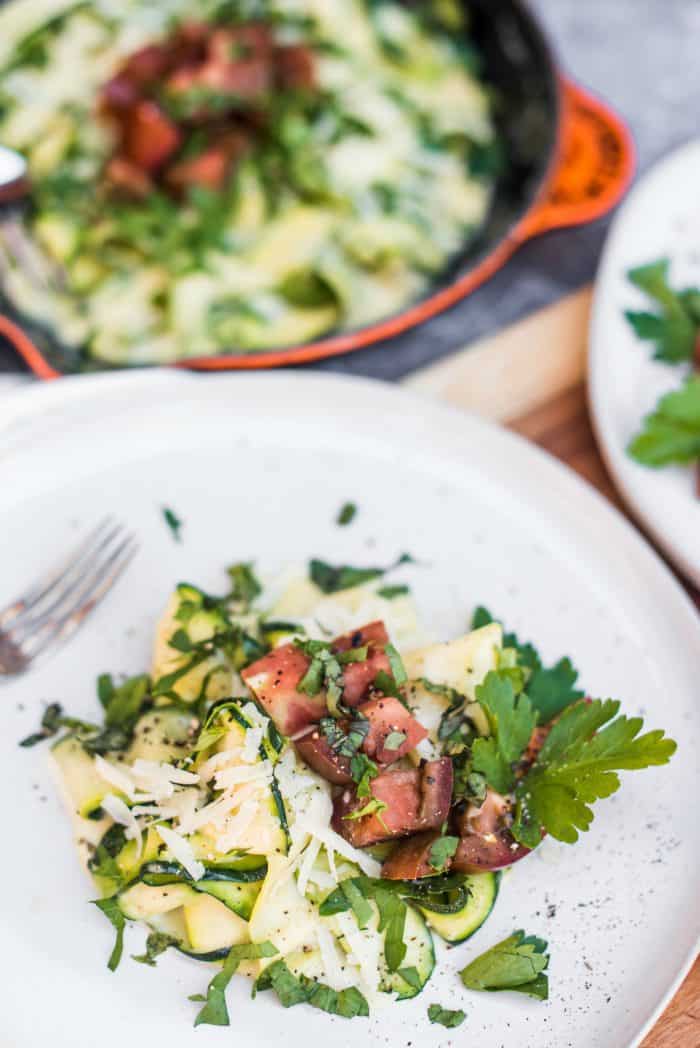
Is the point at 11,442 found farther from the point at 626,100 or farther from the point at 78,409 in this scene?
the point at 626,100

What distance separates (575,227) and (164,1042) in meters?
2.13

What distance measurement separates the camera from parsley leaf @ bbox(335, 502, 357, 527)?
1958mm

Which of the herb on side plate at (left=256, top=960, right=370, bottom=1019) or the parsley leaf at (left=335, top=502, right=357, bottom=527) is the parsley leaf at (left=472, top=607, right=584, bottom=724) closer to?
A: the parsley leaf at (left=335, top=502, right=357, bottom=527)

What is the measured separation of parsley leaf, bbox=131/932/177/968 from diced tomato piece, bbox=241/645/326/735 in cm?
33

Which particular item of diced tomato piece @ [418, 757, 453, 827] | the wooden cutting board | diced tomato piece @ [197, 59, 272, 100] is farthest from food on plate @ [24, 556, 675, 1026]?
diced tomato piece @ [197, 59, 272, 100]

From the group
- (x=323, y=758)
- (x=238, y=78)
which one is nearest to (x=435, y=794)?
(x=323, y=758)

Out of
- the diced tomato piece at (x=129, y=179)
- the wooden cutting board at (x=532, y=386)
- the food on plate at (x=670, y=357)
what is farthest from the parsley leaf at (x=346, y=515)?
the diced tomato piece at (x=129, y=179)

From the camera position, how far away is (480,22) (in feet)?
9.25

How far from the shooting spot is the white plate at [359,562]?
1484 mm

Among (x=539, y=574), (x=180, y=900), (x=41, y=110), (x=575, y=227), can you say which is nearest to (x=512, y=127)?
(x=575, y=227)

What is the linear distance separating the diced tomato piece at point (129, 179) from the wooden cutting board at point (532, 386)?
2.68 feet

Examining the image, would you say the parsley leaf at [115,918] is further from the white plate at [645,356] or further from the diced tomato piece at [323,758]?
the white plate at [645,356]

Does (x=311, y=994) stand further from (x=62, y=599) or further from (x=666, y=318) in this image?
(x=666, y=318)

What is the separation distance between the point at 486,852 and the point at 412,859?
0.39ft
